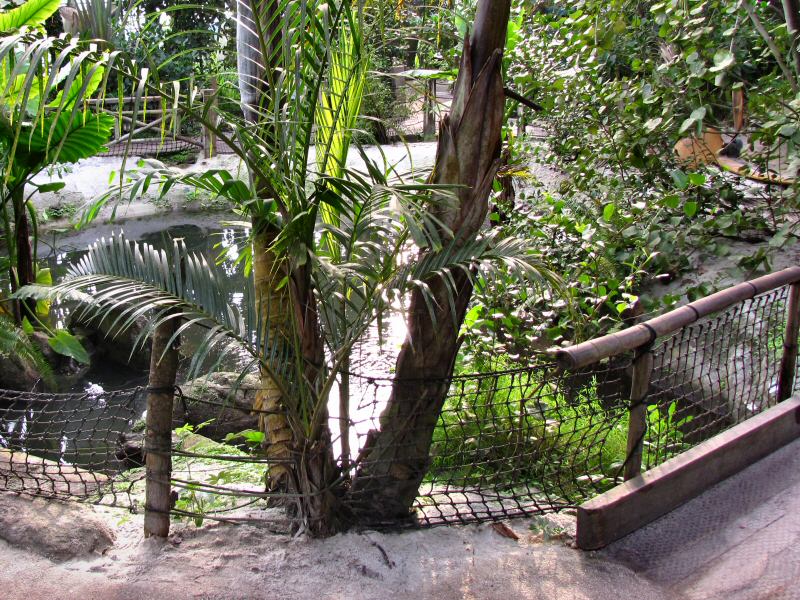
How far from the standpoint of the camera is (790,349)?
10.6 feet

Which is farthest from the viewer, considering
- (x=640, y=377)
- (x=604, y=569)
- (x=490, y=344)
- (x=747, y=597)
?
(x=490, y=344)

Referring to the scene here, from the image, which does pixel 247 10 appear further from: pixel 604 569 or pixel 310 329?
pixel 604 569

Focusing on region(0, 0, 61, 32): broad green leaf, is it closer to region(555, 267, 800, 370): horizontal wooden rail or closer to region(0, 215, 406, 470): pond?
region(0, 215, 406, 470): pond

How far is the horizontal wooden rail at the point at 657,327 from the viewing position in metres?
2.29

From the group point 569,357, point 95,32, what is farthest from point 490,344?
point 95,32

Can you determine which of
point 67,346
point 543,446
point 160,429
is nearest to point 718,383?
point 543,446

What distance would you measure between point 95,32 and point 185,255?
0.75 metres

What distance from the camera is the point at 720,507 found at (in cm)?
266

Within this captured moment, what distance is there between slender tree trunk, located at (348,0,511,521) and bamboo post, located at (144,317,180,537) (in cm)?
66

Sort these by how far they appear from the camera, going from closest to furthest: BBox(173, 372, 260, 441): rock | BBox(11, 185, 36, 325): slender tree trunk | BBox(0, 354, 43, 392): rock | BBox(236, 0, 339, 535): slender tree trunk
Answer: BBox(236, 0, 339, 535): slender tree trunk < BBox(173, 372, 260, 441): rock < BBox(11, 185, 36, 325): slender tree trunk < BBox(0, 354, 43, 392): rock

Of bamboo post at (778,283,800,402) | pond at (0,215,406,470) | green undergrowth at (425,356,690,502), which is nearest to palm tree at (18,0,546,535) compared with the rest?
Answer: pond at (0,215,406,470)

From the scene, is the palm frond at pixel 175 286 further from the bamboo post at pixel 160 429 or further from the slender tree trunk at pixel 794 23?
the slender tree trunk at pixel 794 23

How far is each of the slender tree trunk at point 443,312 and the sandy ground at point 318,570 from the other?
0.20 m

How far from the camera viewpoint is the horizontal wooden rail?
2.29 metres
